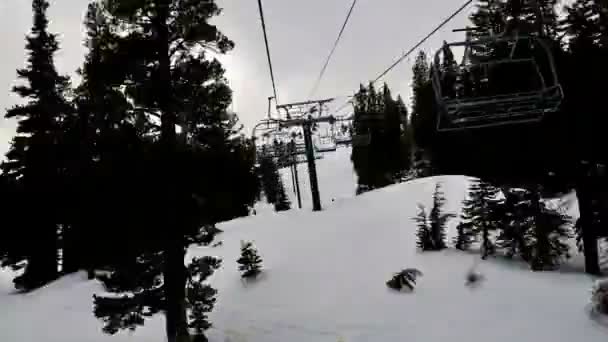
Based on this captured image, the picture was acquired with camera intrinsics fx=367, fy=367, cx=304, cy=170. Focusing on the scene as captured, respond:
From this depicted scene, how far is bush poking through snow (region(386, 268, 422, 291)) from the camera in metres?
10.1

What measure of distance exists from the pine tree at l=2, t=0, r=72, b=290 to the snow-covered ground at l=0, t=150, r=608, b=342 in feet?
10.0

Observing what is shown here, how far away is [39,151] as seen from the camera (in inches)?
822

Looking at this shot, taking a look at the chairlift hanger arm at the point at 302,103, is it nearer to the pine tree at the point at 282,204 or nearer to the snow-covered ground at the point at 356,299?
the snow-covered ground at the point at 356,299

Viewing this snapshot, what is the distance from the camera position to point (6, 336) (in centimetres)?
1410

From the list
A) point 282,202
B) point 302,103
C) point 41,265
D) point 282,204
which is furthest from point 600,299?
point 282,202

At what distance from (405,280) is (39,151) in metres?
21.2

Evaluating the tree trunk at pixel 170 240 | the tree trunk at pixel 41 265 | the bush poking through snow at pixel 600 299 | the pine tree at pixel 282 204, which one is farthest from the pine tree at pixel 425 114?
the tree trunk at pixel 41 265

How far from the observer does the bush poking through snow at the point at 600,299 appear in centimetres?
701

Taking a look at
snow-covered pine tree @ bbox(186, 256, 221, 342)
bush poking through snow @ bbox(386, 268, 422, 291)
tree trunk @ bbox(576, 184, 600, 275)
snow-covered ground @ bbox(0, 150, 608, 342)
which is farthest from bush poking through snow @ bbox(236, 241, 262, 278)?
tree trunk @ bbox(576, 184, 600, 275)

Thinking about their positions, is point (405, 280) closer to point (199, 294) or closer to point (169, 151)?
point (199, 294)

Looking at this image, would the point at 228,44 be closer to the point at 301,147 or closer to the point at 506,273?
the point at 506,273

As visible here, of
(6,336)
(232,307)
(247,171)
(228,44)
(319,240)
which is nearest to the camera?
(247,171)

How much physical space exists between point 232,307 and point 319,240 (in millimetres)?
5720

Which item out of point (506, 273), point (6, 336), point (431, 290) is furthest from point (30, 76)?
point (506, 273)
